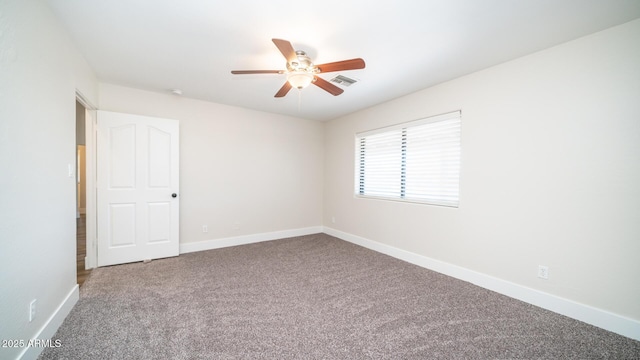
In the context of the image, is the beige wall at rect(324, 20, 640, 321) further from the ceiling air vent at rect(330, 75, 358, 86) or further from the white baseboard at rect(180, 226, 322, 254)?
the white baseboard at rect(180, 226, 322, 254)

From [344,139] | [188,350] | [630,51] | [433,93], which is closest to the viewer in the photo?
[188,350]

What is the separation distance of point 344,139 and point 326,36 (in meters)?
2.72

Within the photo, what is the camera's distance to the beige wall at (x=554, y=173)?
1887 mm

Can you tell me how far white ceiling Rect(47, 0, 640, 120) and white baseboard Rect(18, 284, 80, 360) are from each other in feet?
7.67

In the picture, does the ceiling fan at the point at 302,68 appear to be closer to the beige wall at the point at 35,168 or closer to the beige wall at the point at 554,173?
the beige wall at the point at 35,168

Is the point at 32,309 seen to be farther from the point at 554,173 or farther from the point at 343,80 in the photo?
the point at 554,173

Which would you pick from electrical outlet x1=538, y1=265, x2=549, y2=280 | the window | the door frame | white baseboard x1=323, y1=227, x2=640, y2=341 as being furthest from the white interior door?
electrical outlet x1=538, y1=265, x2=549, y2=280

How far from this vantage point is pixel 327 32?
6.57ft

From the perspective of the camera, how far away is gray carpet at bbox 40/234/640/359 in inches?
65.2

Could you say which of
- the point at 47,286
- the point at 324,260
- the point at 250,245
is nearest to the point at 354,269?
Answer: the point at 324,260

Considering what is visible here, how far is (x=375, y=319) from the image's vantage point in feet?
6.66

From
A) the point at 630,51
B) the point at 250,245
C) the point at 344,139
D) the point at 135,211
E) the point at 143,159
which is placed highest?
the point at 630,51

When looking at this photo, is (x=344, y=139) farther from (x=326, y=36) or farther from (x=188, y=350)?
(x=188, y=350)

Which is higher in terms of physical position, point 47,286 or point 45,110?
point 45,110
